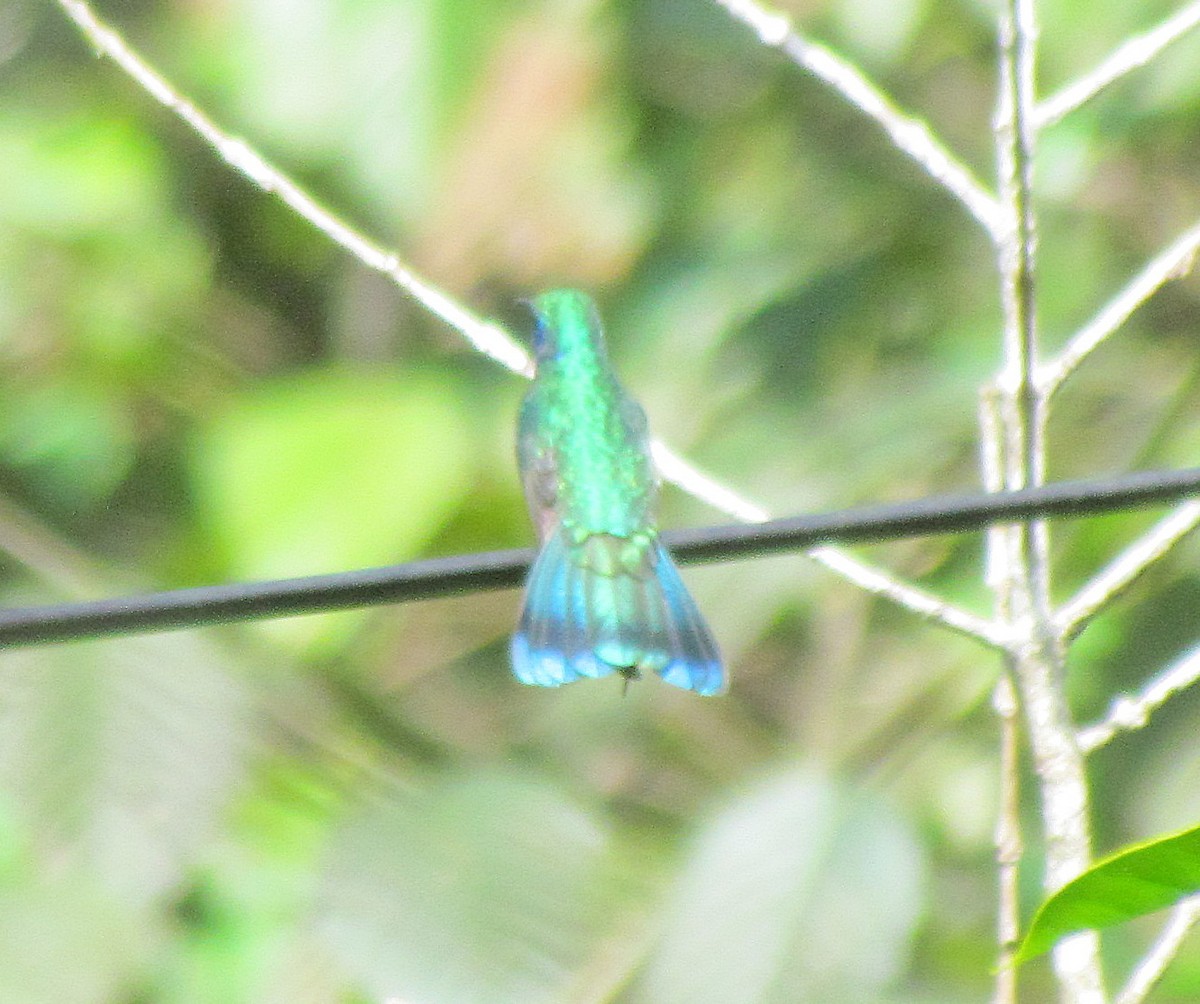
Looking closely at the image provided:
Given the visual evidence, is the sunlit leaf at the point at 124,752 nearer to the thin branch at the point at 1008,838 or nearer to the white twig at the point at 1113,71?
the thin branch at the point at 1008,838

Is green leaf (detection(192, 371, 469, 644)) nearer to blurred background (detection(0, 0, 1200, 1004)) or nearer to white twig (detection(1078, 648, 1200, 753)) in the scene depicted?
blurred background (detection(0, 0, 1200, 1004))

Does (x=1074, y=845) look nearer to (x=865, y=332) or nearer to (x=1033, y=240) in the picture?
(x=1033, y=240)

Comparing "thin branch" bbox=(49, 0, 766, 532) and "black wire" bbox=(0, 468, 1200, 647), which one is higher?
"thin branch" bbox=(49, 0, 766, 532)

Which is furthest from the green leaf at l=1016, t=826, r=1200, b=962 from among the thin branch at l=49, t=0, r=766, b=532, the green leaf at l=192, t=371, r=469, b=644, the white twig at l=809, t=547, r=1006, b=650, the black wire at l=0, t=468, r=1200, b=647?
the green leaf at l=192, t=371, r=469, b=644

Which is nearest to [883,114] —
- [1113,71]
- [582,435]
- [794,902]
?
[1113,71]

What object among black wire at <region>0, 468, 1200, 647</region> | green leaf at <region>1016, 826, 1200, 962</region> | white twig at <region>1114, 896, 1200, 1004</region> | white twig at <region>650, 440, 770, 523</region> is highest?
white twig at <region>650, 440, 770, 523</region>

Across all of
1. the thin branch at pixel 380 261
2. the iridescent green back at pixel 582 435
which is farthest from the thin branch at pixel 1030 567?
the iridescent green back at pixel 582 435
